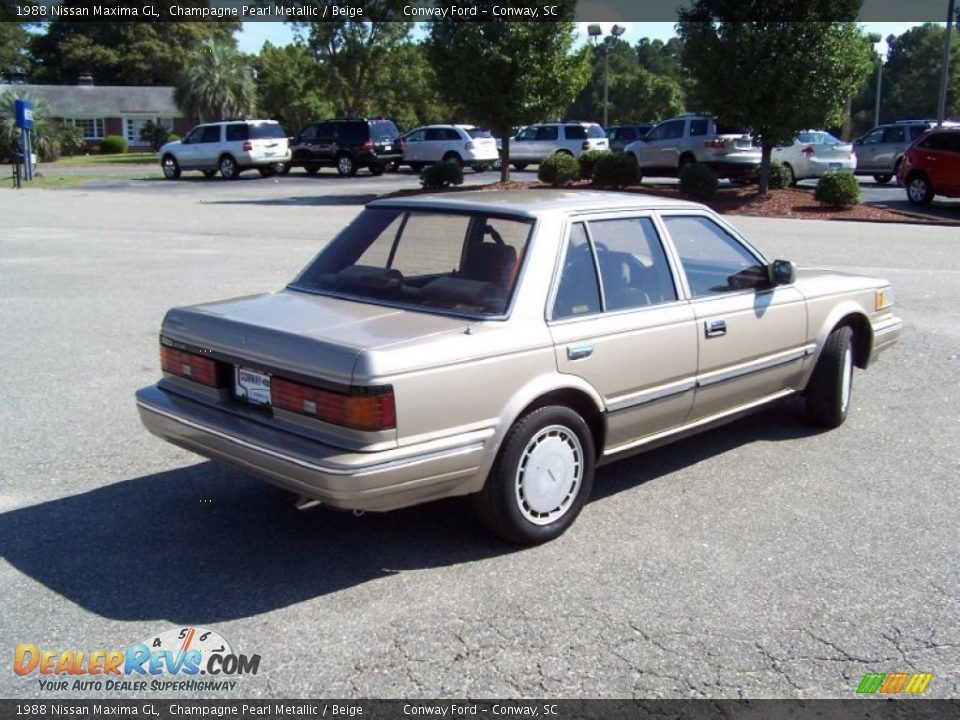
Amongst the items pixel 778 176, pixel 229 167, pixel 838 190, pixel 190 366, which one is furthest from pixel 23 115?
pixel 190 366

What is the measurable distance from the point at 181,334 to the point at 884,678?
11.0 feet

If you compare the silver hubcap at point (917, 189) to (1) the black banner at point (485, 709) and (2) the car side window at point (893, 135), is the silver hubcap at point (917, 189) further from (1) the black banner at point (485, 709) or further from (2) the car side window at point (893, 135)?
(1) the black banner at point (485, 709)

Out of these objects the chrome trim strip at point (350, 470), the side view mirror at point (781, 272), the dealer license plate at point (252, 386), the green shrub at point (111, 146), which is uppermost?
the green shrub at point (111, 146)

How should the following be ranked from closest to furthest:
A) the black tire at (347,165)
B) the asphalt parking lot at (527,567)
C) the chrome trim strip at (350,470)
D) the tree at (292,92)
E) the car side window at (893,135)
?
the asphalt parking lot at (527,567), the chrome trim strip at (350,470), the car side window at (893,135), the black tire at (347,165), the tree at (292,92)

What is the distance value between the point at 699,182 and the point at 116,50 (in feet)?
239

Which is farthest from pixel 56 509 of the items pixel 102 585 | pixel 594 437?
pixel 594 437

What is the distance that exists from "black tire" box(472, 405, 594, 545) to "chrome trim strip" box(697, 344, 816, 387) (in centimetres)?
97

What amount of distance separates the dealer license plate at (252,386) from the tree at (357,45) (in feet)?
155

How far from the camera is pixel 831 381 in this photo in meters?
6.21

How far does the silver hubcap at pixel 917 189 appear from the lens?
906 inches

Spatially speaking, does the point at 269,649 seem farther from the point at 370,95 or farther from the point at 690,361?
the point at 370,95

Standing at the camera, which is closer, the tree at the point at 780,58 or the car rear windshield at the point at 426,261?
the car rear windshield at the point at 426,261

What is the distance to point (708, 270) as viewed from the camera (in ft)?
18.4

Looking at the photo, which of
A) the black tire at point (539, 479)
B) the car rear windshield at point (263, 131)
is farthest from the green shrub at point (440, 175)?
the black tire at point (539, 479)
